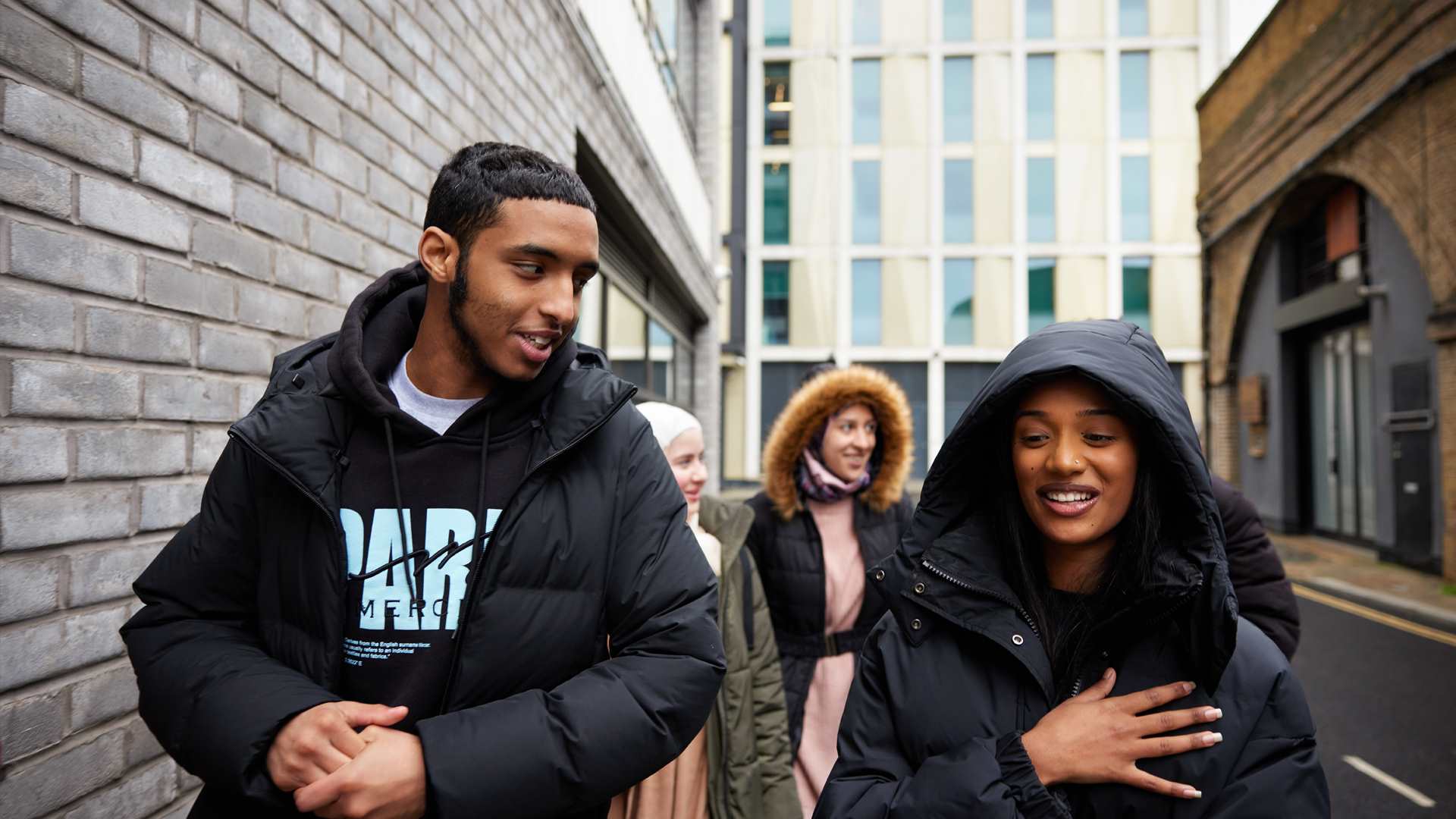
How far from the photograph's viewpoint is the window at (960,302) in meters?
23.0

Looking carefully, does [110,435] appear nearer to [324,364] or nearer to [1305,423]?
[324,364]

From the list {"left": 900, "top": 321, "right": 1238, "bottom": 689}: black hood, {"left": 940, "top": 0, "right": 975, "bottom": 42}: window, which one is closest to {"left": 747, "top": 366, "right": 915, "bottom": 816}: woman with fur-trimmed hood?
{"left": 900, "top": 321, "right": 1238, "bottom": 689}: black hood

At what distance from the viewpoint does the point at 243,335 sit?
2.32 metres

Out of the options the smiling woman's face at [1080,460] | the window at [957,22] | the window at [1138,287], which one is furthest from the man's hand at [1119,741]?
the window at [957,22]

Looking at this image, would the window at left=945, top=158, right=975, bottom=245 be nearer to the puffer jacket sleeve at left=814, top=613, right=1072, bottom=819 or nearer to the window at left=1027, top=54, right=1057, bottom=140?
the window at left=1027, top=54, right=1057, bottom=140

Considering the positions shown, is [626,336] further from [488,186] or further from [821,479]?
[488,186]

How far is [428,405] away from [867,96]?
2429 centimetres

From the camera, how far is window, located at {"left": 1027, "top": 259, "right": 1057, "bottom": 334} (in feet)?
74.6

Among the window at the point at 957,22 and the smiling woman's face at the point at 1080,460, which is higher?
the window at the point at 957,22

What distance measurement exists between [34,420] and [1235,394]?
18495mm

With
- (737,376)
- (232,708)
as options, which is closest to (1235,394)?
(737,376)

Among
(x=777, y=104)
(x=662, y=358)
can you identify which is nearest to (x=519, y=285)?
(x=662, y=358)

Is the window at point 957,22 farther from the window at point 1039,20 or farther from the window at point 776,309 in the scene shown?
the window at point 776,309

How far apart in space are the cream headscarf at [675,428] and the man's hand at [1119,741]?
4.98ft
